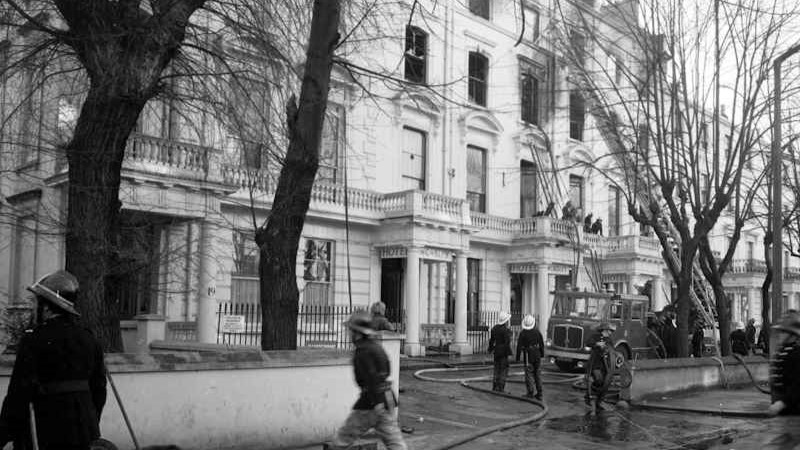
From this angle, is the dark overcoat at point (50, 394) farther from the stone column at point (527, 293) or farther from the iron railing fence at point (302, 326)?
the stone column at point (527, 293)

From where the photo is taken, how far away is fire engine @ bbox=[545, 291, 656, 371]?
75.7ft

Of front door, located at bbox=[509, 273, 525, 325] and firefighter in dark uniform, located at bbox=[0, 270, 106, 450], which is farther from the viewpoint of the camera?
front door, located at bbox=[509, 273, 525, 325]

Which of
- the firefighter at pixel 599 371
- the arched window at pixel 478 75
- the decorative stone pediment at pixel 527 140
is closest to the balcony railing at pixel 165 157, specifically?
the firefighter at pixel 599 371

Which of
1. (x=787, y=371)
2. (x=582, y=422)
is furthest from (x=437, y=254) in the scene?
(x=787, y=371)

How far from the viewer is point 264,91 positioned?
12.4 m

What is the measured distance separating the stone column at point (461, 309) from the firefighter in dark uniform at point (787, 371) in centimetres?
1951

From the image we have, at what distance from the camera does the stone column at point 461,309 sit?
27469 mm

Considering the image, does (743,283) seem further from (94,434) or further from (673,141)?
(94,434)

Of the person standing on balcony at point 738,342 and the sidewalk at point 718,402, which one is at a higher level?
the person standing on balcony at point 738,342

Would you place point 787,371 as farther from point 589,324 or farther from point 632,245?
point 632,245

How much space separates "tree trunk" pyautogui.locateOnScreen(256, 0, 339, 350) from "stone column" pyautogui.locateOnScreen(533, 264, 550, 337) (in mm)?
21000

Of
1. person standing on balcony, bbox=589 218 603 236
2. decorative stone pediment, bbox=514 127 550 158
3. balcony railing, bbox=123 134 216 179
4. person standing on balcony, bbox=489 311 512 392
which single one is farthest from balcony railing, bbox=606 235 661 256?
balcony railing, bbox=123 134 216 179

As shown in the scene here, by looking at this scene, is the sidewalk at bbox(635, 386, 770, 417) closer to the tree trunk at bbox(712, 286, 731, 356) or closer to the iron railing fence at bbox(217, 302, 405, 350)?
the tree trunk at bbox(712, 286, 731, 356)

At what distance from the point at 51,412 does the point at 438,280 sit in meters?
24.4
